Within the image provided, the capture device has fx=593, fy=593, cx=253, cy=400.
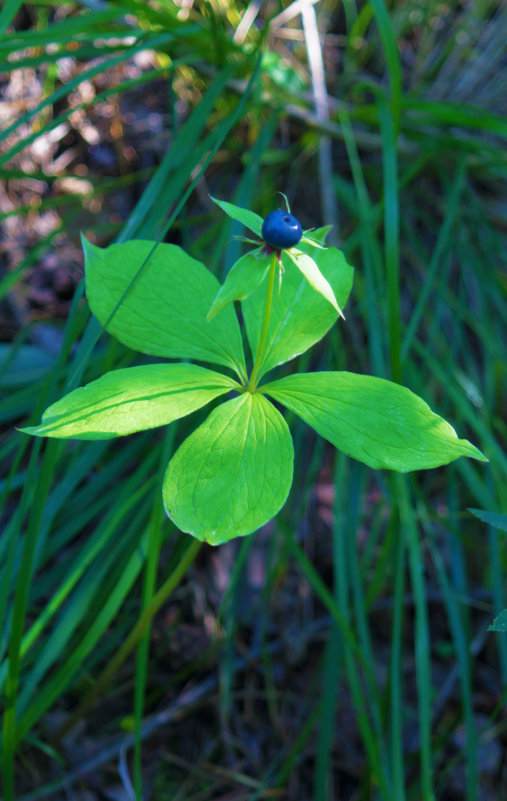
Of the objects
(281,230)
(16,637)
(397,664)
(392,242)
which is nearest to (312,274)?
(281,230)

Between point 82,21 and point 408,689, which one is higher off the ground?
point 82,21

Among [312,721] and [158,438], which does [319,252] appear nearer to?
[158,438]

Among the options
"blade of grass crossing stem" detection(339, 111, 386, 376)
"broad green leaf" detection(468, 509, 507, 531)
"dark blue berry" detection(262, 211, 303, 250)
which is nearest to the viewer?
"dark blue berry" detection(262, 211, 303, 250)

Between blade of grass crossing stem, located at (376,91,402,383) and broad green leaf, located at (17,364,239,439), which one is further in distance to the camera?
blade of grass crossing stem, located at (376,91,402,383)

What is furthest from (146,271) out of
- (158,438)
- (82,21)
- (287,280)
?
(82,21)

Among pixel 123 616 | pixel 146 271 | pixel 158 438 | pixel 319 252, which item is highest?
pixel 319 252

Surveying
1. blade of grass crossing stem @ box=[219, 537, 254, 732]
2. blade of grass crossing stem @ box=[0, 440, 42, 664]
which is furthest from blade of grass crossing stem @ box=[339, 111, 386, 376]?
blade of grass crossing stem @ box=[0, 440, 42, 664]

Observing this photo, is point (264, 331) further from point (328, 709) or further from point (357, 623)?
point (328, 709)

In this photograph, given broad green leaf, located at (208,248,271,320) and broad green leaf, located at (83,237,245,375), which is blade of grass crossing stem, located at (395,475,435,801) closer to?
broad green leaf, located at (83,237,245,375)
